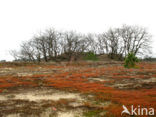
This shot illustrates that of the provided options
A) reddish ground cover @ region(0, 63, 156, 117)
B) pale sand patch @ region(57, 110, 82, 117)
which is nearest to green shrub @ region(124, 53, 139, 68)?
reddish ground cover @ region(0, 63, 156, 117)

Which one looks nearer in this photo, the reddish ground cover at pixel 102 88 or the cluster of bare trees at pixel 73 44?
the reddish ground cover at pixel 102 88

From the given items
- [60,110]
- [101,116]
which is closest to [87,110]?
[101,116]

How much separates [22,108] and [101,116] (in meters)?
4.16

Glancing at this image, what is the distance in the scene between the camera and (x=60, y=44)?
60.2 m

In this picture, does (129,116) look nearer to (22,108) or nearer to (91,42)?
(22,108)

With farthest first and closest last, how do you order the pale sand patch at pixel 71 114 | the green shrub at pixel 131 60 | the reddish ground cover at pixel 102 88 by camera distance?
the green shrub at pixel 131 60, the reddish ground cover at pixel 102 88, the pale sand patch at pixel 71 114

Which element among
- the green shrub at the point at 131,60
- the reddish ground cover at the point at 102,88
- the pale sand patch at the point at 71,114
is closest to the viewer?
the pale sand patch at the point at 71,114

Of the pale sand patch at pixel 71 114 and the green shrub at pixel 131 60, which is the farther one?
the green shrub at pixel 131 60

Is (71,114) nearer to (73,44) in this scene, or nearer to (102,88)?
(102,88)

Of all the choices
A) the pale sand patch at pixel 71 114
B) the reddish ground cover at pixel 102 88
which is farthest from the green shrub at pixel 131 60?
the pale sand patch at pixel 71 114

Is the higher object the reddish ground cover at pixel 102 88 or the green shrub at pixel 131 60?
the green shrub at pixel 131 60

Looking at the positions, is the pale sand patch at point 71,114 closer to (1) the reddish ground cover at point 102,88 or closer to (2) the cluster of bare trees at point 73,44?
(1) the reddish ground cover at point 102,88

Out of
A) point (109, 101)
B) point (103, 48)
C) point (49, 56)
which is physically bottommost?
point (109, 101)

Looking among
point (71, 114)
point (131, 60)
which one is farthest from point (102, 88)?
point (131, 60)
